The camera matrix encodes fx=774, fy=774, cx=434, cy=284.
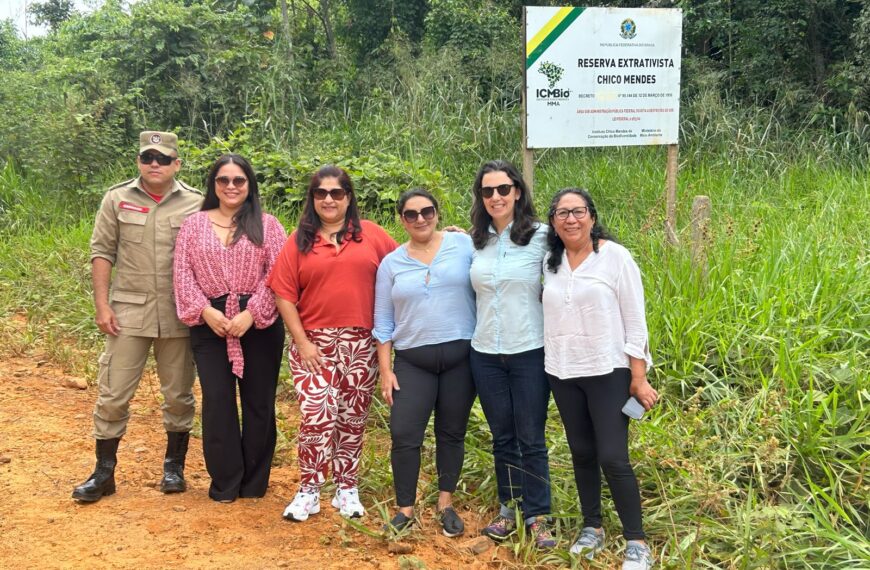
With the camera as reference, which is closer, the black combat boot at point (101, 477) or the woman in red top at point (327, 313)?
the woman in red top at point (327, 313)

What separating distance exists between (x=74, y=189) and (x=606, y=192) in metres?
5.98

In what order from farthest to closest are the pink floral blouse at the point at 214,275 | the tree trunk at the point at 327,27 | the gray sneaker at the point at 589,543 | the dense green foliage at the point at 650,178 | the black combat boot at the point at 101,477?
the tree trunk at the point at 327,27 → the black combat boot at the point at 101,477 → the pink floral blouse at the point at 214,275 → the dense green foliage at the point at 650,178 → the gray sneaker at the point at 589,543

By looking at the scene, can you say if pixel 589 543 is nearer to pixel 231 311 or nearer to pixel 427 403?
pixel 427 403

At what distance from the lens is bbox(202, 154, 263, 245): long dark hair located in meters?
3.62

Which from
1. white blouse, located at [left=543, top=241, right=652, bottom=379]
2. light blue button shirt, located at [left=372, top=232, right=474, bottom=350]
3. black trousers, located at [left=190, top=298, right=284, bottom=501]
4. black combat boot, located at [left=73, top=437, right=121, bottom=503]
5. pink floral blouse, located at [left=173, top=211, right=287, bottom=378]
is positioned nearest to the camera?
white blouse, located at [left=543, top=241, right=652, bottom=379]

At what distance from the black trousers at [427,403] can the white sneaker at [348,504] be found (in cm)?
26

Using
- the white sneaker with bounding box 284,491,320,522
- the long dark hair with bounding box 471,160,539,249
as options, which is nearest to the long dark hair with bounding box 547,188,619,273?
the long dark hair with bounding box 471,160,539,249

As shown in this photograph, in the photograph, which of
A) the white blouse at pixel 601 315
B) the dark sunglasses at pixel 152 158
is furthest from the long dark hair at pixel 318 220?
the white blouse at pixel 601 315

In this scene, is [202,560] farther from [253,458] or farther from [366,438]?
[366,438]

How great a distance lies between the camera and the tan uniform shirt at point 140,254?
3.75m

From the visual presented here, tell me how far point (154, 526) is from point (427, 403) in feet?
4.58

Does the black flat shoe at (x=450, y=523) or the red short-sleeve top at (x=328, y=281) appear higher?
the red short-sleeve top at (x=328, y=281)

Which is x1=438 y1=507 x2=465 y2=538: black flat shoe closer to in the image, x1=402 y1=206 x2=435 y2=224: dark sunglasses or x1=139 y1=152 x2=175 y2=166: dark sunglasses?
x1=402 y1=206 x2=435 y2=224: dark sunglasses

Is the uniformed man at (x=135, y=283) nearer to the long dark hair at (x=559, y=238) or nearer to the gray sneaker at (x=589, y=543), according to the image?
the long dark hair at (x=559, y=238)
